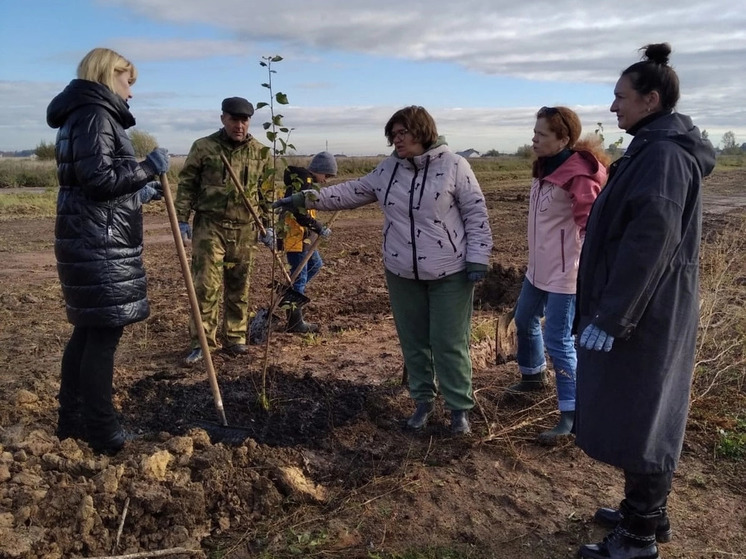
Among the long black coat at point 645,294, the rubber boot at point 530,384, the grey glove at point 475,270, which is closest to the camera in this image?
the long black coat at point 645,294

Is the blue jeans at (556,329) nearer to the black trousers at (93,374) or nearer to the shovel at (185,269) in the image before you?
the shovel at (185,269)

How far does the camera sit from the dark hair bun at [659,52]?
2.51 meters

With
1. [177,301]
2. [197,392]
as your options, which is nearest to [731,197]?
[177,301]

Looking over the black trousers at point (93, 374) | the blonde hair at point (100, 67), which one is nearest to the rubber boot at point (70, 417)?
the black trousers at point (93, 374)

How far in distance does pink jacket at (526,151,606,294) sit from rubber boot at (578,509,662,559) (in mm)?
1342

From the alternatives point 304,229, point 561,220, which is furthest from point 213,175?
point 561,220

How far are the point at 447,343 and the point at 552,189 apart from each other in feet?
3.45

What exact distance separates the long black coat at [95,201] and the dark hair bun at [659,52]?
2357 millimetres

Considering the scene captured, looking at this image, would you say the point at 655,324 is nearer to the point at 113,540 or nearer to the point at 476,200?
the point at 476,200

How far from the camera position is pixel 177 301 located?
7.42 m

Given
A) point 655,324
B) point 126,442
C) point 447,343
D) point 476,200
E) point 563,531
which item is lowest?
point 563,531

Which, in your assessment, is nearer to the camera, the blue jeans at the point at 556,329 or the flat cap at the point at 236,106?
the blue jeans at the point at 556,329

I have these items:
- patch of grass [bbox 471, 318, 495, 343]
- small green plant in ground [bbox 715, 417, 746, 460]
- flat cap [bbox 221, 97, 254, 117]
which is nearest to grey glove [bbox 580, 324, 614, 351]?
small green plant in ground [bbox 715, 417, 746, 460]

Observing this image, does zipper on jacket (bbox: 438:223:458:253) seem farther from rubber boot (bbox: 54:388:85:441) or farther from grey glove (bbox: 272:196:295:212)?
rubber boot (bbox: 54:388:85:441)
